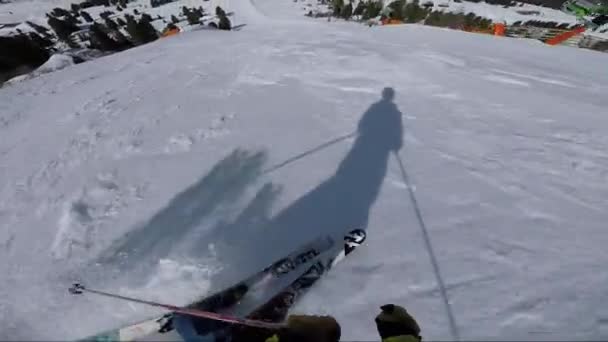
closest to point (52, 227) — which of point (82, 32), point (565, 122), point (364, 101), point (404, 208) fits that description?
point (404, 208)

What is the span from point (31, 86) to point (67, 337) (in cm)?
1476

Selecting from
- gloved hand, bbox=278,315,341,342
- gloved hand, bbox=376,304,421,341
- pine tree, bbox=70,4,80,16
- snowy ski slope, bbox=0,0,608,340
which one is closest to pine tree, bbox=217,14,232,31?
snowy ski slope, bbox=0,0,608,340

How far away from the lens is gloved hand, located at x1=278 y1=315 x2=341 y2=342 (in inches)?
184

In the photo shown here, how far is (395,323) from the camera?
4781mm

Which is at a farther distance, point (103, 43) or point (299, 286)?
point (103, 43)

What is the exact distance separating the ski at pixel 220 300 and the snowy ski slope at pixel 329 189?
415 mm

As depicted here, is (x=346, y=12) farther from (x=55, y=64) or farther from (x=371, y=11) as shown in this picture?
(x=55, y=64)

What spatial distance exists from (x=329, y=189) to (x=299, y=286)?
103 inches

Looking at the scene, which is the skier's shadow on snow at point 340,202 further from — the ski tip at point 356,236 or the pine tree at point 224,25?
the pine tree at point 224,25

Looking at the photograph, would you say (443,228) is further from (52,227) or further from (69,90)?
(69,90)

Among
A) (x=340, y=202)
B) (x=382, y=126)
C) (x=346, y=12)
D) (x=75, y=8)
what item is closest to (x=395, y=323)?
(x=340, y=202)

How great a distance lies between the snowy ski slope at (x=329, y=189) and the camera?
5.45 m

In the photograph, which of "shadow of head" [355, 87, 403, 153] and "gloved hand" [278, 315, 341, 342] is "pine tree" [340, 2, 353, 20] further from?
Answer: "gloved hand" [278, 315, 341, 342]

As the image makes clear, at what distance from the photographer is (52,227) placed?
7.52 metres
